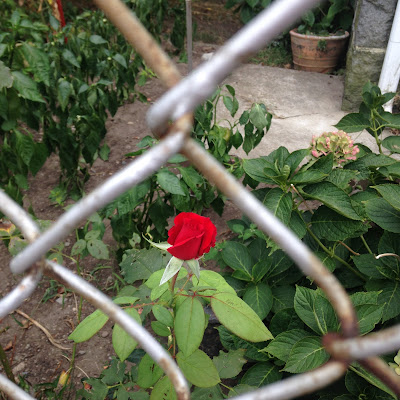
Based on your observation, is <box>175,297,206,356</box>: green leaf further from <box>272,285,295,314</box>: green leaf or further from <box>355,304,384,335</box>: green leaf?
<box>272,285,295,314</box>: green leaf

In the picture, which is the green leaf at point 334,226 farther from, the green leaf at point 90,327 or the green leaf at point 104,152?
the green leaf at point 104,152

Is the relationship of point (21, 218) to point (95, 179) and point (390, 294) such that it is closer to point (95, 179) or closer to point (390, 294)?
point (390, 294)

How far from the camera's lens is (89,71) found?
2354 millimetres

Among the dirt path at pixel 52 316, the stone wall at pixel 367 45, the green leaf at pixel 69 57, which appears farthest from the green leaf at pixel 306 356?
the stone wall at pixel 367 45

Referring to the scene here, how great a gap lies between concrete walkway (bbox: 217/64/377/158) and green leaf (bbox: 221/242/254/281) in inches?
50.2

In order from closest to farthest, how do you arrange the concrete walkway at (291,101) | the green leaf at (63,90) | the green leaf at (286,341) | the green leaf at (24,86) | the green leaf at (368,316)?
1. the green leaf at (368,316)
2. the green leaf at (286,341)
3. the green leaf at (24,86)
4. the green leaf at (63,90)
5. the concrete walkway at (291,101)

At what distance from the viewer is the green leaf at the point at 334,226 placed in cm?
121

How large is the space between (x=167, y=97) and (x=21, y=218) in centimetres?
21

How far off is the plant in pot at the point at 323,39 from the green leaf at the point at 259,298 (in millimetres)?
3281

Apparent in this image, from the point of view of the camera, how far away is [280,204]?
3.93 feet

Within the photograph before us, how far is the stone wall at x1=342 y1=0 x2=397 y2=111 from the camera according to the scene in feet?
9.99

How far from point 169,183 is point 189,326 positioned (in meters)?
0.69

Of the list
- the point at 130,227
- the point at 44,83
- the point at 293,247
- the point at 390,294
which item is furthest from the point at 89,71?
the point at 293,247

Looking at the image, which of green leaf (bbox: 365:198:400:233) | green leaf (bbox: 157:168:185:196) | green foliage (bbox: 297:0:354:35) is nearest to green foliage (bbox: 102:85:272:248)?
green leaf (bbox: 157:168:185:196)
